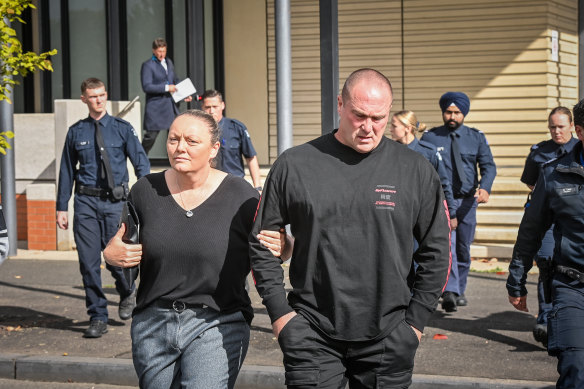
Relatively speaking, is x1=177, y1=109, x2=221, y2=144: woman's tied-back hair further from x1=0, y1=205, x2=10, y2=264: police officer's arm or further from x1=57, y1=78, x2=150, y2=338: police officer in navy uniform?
x1=57, y1=78, x2=150, y2=338: police officer in navy uniform

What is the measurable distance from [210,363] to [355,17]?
12.2 meters

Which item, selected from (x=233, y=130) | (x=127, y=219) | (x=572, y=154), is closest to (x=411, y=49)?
(x=233, y=130)

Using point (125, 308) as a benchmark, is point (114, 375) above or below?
below

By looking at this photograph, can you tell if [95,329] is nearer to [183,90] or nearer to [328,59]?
[328,59]

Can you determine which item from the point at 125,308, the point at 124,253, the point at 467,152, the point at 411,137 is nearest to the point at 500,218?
the point at 467,152

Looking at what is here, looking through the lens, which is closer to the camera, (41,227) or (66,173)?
(66,173)

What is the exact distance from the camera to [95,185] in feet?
28.0

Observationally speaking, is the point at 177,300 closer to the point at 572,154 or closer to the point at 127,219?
the point at 127,219

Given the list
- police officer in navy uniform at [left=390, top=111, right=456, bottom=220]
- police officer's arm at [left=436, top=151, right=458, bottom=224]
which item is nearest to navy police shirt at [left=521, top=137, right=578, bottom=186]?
police officer's arm at [left=436, top=151, right=458, bottom=224]

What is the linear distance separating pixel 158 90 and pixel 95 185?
18.3 ft

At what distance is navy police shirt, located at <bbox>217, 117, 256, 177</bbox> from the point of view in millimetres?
9867

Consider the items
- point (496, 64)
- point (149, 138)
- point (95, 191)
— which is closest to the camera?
point (95, 191)

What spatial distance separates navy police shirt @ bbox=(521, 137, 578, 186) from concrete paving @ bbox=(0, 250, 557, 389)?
127 centimetres

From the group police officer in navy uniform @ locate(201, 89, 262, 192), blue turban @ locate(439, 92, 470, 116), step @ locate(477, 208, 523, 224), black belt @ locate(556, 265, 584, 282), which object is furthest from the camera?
step @ locate(477, 208, 523, 224)
